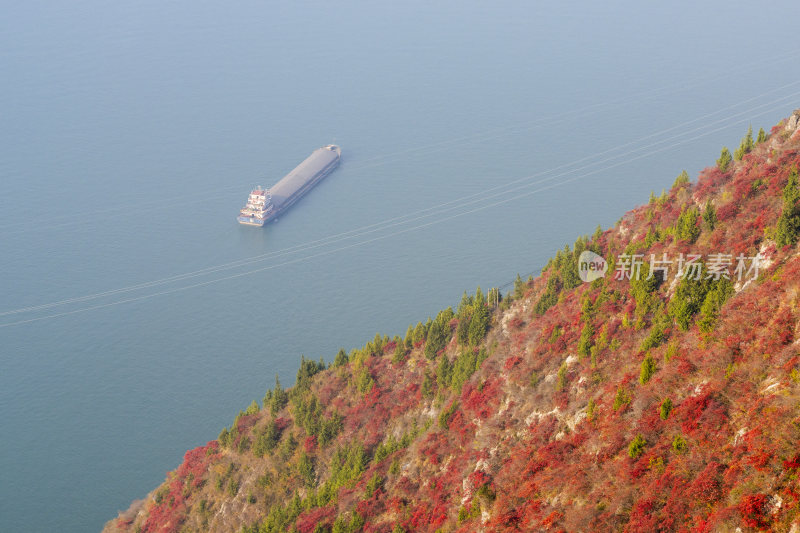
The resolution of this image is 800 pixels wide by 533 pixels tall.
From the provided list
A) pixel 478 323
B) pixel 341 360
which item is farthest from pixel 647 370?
pixel 341 360

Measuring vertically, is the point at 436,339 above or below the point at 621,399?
below

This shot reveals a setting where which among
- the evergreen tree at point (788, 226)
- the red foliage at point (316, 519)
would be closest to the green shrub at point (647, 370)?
the evergreen tree at point (788, 226)

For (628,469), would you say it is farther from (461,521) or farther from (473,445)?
(473,445)

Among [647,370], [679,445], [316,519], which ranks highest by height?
[647,370]

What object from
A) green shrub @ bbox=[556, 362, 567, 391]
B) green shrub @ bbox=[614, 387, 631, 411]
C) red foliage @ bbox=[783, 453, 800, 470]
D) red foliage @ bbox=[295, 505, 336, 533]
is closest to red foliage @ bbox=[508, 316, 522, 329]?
green shrub @ bbox=[556, 362, 567, 391]

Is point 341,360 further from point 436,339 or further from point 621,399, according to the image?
point 621,399

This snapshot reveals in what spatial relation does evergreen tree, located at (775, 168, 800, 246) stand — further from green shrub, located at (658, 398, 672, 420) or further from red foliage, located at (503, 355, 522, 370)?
red foliage, located at (503, 355, 522, 370)
